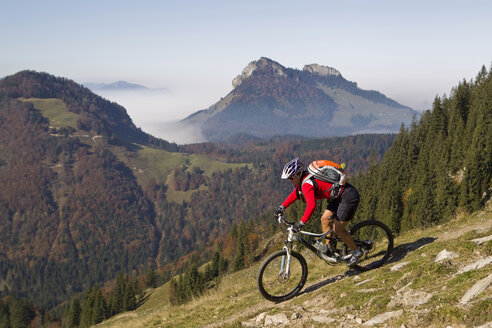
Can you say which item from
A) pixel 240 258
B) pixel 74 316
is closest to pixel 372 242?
pixel 240 258

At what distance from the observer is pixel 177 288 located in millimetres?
87062

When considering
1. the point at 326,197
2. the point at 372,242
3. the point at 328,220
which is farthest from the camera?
the point at 372,242

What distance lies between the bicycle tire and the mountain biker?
849 millimetres

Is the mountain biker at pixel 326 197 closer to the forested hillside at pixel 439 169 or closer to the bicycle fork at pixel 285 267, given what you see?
the bicycle fork at pixel 285 267

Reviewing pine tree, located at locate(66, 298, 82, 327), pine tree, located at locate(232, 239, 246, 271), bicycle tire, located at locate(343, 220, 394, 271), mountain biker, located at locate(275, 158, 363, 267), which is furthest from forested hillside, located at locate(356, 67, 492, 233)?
pine tree, located at locate(66, 298, 82, 327)

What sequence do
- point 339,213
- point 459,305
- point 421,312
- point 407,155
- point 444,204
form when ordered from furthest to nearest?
point 407,155 → point 444,204 → point 339,213 → point 421,312 → point 459,305

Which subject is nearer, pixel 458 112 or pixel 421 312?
pixel 421 312

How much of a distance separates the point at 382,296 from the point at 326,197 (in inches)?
141

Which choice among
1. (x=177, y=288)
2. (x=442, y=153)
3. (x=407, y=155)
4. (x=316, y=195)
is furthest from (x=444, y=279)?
(x=407, y=155)

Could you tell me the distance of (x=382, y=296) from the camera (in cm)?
1012

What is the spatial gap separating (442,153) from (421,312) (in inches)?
2995

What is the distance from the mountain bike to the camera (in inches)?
497

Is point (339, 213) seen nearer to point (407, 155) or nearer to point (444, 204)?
point (444, 204)

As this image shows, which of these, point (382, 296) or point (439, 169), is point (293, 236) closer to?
point (382, 296)
